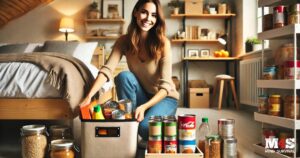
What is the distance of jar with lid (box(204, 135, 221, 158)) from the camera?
1.58 meters

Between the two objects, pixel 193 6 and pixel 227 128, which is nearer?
pixel 227 128

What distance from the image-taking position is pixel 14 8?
4.96m

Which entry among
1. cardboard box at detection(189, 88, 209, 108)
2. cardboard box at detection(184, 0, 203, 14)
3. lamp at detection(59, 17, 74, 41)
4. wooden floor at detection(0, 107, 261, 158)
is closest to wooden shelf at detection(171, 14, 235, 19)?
cardboard box at detection(184, 0, 203, 14)

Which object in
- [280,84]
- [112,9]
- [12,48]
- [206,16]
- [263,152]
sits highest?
[112,9]

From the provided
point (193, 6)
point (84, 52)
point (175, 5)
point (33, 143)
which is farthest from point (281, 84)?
point (175, 5)

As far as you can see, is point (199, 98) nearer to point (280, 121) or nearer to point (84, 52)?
point (84, 52)

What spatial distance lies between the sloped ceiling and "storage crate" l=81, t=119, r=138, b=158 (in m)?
3.92

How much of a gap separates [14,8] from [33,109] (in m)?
3.66

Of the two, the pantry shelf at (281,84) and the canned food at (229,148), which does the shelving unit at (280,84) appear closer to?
the pantry shelf at (281,84)

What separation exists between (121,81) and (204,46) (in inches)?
131

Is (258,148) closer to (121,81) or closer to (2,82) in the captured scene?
(121,81)

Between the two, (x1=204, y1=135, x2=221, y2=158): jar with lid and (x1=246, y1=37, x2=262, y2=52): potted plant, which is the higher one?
(x1=246, y1=37, x2=262, y2=52): potted plant

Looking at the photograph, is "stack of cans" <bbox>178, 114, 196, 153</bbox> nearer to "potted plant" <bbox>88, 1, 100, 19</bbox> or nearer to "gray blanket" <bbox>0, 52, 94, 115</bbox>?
"gray blanket" <bbox>0, 52, 94, 115</bbox>

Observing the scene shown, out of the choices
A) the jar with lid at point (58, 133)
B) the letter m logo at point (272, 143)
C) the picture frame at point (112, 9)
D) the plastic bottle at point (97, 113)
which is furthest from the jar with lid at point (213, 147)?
the picture frame at point (112, 9)
